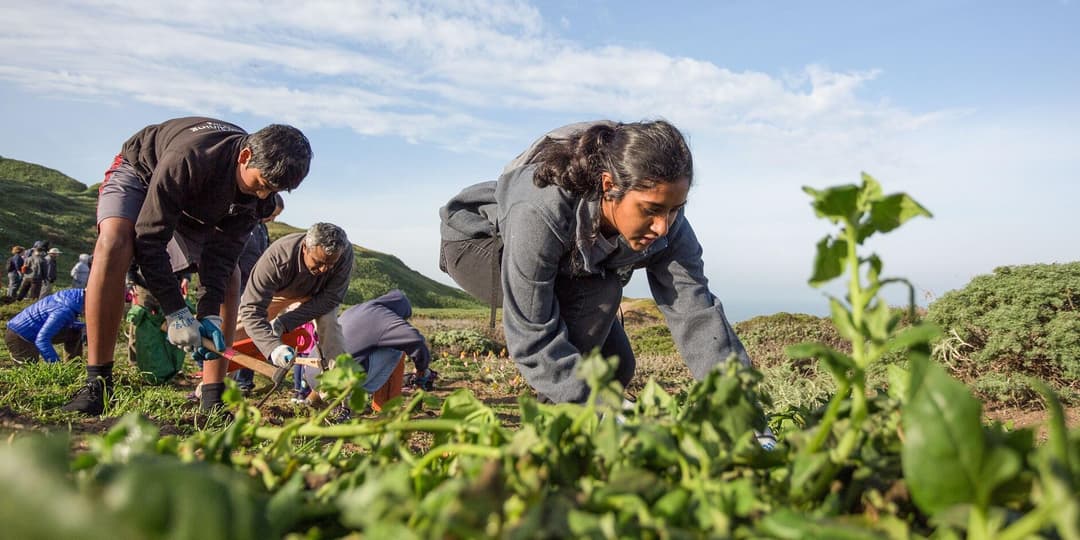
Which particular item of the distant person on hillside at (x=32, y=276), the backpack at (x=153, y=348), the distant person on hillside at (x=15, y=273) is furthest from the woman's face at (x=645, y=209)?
the distant person on hillside at (x=15, y=273)

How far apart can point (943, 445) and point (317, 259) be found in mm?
5693

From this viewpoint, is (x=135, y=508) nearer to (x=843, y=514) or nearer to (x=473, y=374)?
(x=843, y=514)

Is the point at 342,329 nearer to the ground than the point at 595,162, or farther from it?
nearer to the ground

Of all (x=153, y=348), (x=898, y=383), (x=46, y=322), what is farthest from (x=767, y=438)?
(x=46, y=322)

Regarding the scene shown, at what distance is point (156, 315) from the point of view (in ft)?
19.2

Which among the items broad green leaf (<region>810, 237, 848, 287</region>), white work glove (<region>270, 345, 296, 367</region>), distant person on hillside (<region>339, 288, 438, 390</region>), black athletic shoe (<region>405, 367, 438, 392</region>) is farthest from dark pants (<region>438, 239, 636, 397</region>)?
black athletic shoe (<region>405, 367, 438, 392</region>)

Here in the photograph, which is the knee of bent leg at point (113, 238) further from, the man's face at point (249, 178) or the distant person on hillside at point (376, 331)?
the distant person on hillside at point (376, 331)

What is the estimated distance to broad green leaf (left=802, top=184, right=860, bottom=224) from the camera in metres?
0.65

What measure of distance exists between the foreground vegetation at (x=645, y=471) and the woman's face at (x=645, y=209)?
1849 millimetres

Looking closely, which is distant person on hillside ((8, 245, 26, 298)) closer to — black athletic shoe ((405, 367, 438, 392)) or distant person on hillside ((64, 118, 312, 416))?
black athletic shoe ((405, 367, 438, 392))

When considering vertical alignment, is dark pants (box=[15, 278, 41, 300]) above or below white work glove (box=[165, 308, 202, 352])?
below

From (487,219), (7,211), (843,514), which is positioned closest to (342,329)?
(487,219)

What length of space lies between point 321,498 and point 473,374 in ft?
27.9

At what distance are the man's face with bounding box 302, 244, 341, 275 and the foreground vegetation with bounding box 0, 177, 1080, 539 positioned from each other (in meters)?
5.09
